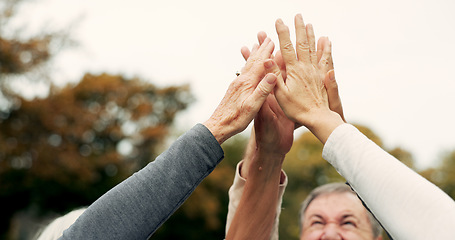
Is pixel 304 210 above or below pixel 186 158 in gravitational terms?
below

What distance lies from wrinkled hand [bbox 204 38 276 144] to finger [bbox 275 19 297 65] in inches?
3.6

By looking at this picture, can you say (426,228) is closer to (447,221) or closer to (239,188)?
(447,221)

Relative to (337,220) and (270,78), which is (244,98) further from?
(337,220)

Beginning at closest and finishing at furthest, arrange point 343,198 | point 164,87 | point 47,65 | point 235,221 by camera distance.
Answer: point 235,221, point 343,198, point 47,65, point 164,87

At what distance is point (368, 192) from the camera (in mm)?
1748

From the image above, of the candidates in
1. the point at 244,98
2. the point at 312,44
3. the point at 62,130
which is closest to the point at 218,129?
the point at 244,98

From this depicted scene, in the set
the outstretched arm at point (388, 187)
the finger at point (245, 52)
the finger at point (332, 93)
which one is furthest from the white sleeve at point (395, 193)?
the finger at point (245, 52)

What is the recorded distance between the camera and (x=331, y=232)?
3201 millimetres

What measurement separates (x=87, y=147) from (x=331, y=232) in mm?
24218

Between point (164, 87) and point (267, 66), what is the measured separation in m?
32.5

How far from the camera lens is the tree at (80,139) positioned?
2067cm

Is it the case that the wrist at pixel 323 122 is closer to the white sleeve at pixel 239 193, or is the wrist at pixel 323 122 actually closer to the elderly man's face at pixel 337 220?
the white sleeve at pixel 239 193

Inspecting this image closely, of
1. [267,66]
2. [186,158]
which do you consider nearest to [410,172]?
[186,158]

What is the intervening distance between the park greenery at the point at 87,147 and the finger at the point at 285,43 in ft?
39.7
